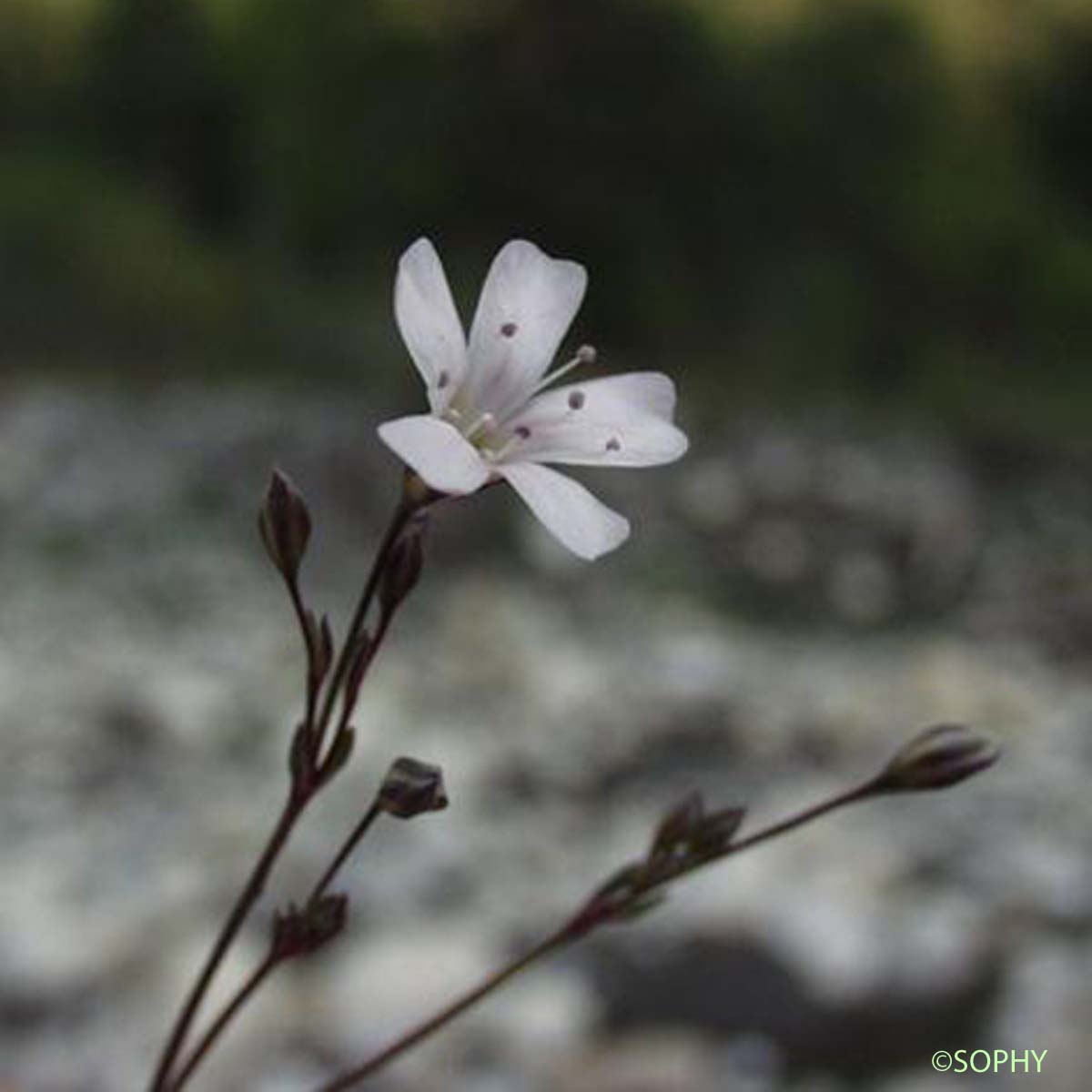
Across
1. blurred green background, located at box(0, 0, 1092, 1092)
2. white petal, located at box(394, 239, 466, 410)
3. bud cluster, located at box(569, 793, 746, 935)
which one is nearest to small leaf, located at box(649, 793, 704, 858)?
bud cluster, located at box(569, 793, 746, 935)

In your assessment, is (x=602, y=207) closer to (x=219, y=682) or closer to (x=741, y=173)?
(x=741, y=173)

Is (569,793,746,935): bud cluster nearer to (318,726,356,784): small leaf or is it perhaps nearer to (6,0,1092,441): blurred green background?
(318,726,356,784): small leaf

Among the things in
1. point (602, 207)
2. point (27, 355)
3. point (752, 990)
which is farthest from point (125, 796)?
point (602, 207)

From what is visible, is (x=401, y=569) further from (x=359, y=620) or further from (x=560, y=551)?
(x=560, y=551)

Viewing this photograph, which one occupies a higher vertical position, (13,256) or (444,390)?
(13,256)

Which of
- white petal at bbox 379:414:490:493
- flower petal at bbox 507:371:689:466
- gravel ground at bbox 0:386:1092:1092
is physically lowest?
white petal at bbox 379:414:490:493

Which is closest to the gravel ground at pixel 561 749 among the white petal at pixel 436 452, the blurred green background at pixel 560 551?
the blurred green background at pixel 560 551

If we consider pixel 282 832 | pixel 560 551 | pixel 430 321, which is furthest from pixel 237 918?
pixel 560 551
